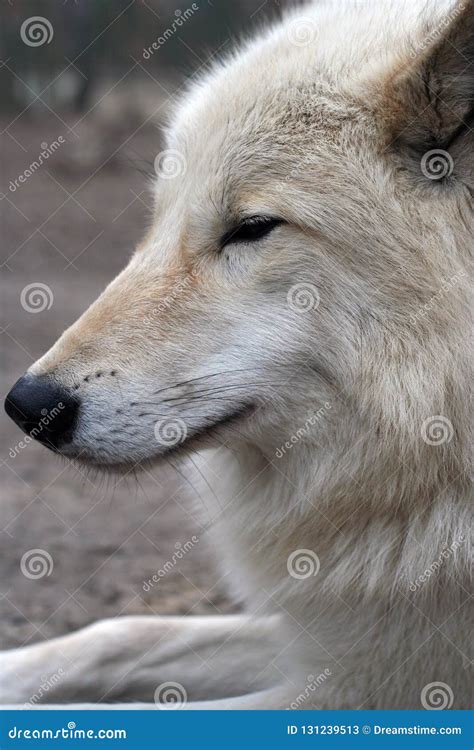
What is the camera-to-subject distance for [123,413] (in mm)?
2803

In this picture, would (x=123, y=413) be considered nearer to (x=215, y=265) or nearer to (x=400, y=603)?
(x=215, y=265)

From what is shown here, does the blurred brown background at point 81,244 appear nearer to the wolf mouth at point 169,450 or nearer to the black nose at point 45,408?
the wolf mouth at point 169,450

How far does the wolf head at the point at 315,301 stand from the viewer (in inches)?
110

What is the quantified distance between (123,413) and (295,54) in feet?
4.22

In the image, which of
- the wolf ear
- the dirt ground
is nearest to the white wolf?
the wolf ear

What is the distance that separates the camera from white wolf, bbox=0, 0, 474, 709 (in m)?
2.79

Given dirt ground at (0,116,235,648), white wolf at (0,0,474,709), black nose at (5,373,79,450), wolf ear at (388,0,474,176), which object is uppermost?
wolf ear at (388,0,474,176)

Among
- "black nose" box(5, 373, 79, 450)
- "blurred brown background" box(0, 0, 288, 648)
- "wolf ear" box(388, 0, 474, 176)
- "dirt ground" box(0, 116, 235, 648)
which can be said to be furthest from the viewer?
"blurred brown background" box(0, 0, 288, 648)

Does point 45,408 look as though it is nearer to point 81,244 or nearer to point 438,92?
point 438,92

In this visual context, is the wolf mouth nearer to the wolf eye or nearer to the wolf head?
the wolf head

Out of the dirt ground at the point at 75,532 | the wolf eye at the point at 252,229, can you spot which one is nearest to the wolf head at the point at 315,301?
the wolf eye at the point at 252,229

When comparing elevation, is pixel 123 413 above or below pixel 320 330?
below

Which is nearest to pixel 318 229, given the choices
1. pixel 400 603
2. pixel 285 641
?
pixel 400 603

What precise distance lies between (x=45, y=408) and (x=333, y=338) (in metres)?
0.85
